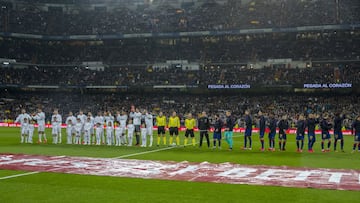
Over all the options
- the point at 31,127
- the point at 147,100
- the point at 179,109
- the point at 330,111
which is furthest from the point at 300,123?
the point at 147,100

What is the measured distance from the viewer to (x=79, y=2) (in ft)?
229

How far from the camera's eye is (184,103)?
5853cm

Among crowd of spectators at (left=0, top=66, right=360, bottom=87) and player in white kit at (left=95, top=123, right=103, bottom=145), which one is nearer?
player in white kit at (left=95, top=123, right=103, bottom=145)

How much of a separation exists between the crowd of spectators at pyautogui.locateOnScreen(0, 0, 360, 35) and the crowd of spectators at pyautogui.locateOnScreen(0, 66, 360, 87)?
18.9 ft

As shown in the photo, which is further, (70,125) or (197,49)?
(197,49)

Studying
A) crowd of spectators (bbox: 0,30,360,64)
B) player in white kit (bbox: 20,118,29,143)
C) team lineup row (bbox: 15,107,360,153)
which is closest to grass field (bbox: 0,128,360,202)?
team lineup row (bbox: 15,107,360,153)

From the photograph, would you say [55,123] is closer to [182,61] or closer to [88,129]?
[88,129]

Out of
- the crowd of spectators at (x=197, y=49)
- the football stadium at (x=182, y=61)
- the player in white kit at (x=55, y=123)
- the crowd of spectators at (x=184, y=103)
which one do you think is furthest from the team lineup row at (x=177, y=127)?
the crowd of spectators at (x=197, y=49)

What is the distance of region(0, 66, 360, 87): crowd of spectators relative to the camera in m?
54.2

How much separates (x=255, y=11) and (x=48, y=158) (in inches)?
1890

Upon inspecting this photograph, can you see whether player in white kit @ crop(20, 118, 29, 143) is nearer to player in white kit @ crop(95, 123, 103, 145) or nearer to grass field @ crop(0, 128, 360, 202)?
player in white kit @ crop(95, 123, 103, 145)

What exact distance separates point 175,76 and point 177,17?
33.4 ft

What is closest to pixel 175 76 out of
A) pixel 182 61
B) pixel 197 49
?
pixel 182 61

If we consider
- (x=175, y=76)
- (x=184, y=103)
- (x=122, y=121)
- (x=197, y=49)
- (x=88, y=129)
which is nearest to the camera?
(x=122, y=121)
